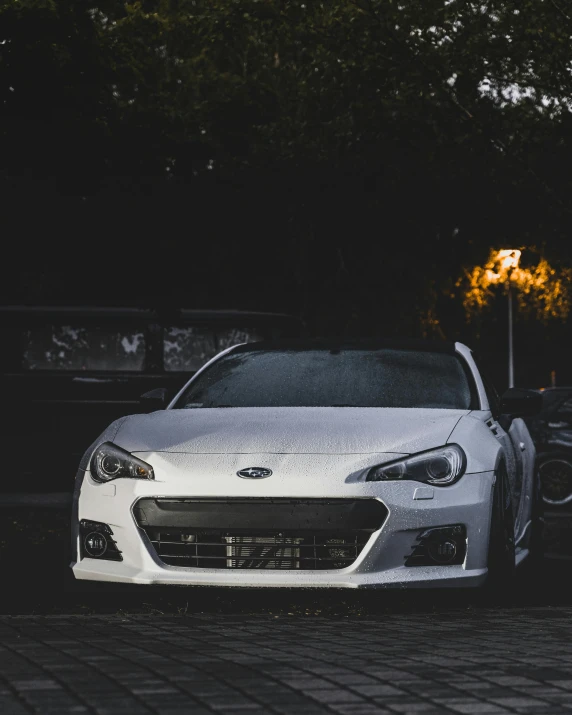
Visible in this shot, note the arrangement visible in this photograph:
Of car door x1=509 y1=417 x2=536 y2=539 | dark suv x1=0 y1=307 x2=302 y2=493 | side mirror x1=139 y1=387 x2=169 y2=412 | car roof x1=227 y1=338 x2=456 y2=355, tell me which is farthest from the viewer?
dark suv x1=0 y1=307 x2=302 y2=493

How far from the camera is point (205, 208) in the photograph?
91.0 feet

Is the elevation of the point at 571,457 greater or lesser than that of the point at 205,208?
lesser

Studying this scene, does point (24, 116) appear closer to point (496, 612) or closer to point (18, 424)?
point (496, 612)

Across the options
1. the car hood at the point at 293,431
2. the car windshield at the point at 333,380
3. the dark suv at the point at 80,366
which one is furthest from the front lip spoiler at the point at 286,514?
the dark suv at the point at 80,366

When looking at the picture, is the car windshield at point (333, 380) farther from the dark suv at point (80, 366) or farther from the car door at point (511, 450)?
the dark suv at point (80, 366)

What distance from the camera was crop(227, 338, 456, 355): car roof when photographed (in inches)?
356

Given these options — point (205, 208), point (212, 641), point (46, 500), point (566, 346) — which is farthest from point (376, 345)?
point (566, 346)

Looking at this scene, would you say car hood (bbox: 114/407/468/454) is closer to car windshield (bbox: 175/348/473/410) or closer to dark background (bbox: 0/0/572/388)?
car windshield (bbox: 175/348/473/410)

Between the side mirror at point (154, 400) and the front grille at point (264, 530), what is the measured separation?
4.27 feet

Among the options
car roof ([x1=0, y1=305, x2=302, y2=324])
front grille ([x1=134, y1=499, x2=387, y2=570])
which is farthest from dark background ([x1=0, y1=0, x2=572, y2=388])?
front grille ([x1=134, y1=499, x2=387, y2=570])

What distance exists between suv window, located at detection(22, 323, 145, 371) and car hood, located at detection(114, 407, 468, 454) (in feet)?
40.1

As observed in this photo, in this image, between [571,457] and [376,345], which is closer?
[376,345]

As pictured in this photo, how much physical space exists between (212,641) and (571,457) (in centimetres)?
1154

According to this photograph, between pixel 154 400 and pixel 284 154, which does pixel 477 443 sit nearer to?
pixel 154 400
